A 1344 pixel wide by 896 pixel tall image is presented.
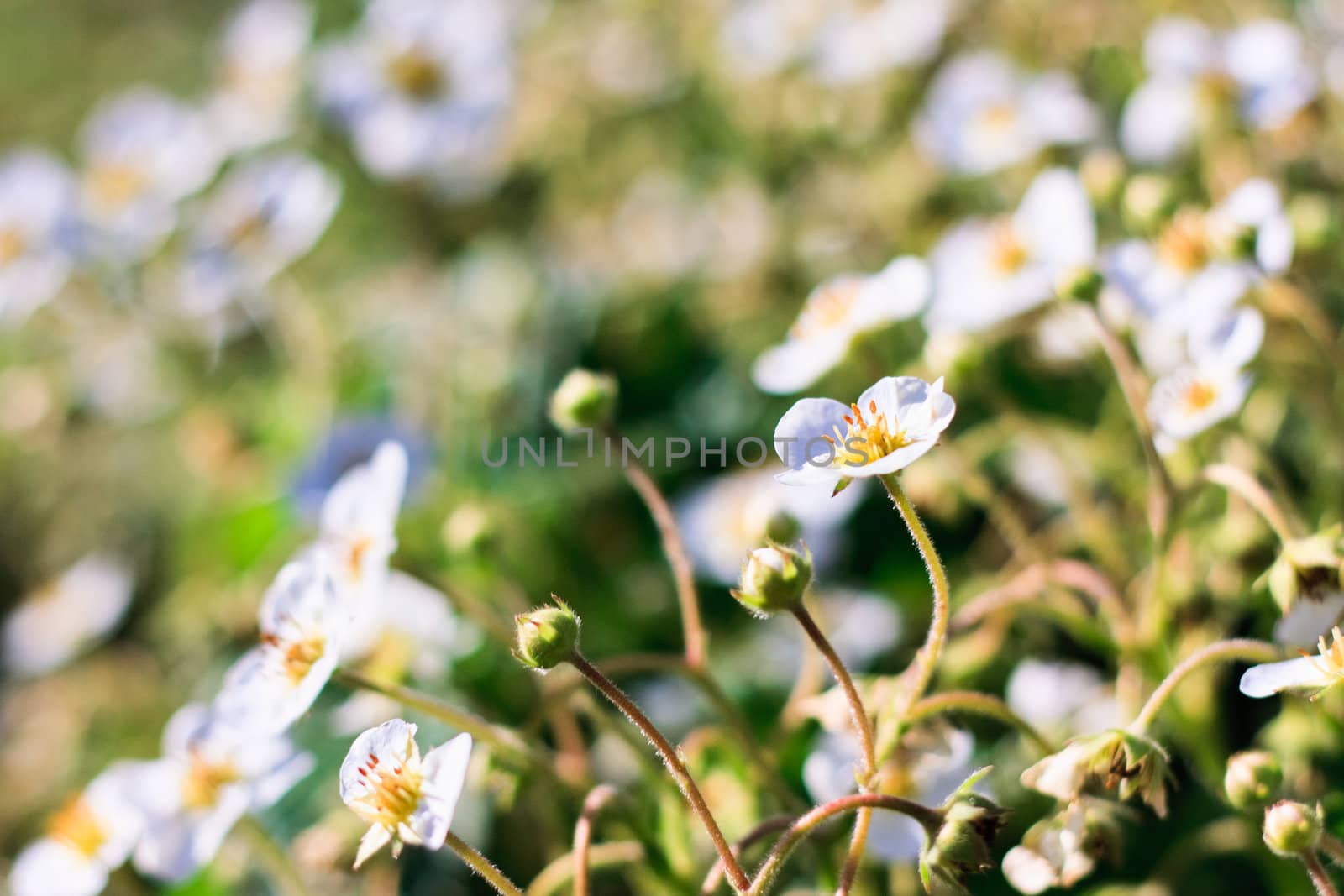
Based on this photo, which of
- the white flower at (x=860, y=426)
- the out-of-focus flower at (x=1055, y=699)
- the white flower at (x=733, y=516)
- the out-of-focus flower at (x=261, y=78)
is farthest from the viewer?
the out-of-focus flower at (x=261, y=78)

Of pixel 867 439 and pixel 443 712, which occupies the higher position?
pixel 867 439

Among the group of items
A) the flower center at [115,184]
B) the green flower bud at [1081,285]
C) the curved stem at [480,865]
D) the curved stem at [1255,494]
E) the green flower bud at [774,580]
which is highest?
the green flower bud at [1081,285]

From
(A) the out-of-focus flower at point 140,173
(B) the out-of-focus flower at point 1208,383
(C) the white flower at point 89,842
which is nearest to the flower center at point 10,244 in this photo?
(A) the out-of-focus flower at point 140,173

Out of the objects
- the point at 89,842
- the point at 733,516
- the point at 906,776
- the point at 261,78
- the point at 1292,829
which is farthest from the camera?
the point at 261,78

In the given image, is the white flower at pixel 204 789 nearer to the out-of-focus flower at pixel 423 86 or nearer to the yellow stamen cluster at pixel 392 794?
the yellow stamen cluster at pixel 392 794

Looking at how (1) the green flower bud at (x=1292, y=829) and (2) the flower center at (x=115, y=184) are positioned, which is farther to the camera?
(2) the flower center at (x=115, y=184)

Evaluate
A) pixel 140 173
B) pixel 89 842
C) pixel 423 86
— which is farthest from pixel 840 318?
pixel 140 173

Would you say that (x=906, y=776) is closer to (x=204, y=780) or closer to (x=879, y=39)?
(x=204, y=780)
